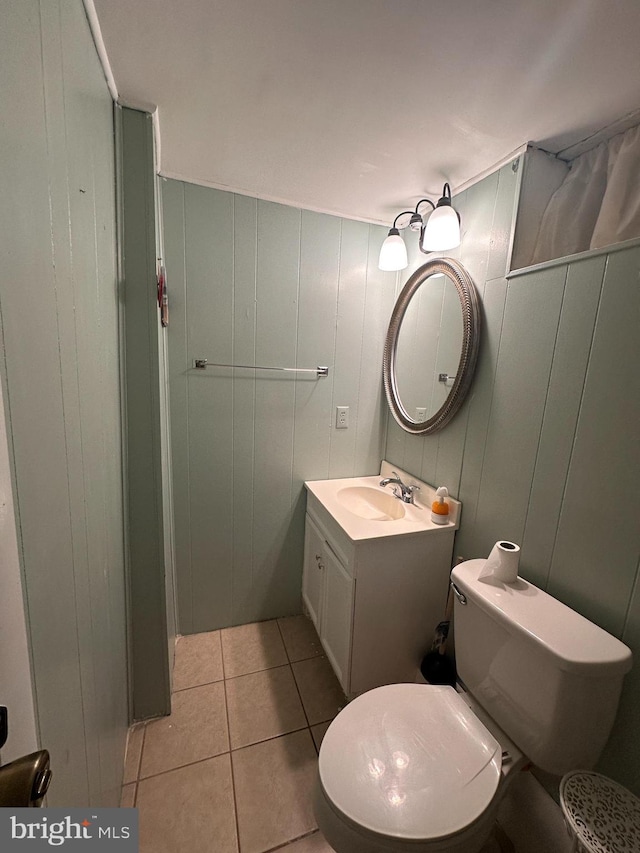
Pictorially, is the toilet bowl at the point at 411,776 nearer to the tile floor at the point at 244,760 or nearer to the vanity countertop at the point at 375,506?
the tile floor at the point at 244,760

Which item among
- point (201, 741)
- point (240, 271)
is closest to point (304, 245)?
point (240, 271)

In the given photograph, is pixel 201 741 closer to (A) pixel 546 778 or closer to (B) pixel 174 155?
(A) pixel 546 778

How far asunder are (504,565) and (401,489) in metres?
0.64

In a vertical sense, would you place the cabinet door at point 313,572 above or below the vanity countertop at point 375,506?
below

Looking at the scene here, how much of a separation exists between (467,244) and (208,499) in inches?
63.7

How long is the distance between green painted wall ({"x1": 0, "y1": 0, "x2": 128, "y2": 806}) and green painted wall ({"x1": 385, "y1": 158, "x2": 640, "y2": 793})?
1.23 meters

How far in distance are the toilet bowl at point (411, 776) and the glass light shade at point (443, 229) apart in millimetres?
1560

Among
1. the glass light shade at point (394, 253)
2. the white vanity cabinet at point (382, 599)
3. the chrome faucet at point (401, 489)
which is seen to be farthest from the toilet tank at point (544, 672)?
the glass light shade at point (394, 253)

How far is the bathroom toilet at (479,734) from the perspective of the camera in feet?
2.43

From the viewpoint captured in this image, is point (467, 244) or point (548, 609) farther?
point (467, 244)

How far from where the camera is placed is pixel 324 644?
61.4 inches

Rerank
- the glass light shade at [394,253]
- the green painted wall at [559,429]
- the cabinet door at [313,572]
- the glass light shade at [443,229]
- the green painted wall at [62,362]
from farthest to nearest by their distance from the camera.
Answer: the cabinet door at [313,572] → the glass light shade at [394,253] → the glass light shade at [443,229] → the green painted wall at [559,429] → the green painted wall at [62,362]

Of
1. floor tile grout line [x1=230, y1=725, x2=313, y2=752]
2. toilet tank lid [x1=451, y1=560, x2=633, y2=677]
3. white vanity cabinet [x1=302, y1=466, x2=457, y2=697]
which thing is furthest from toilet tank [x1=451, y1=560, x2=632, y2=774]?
floor tile grout line [x1=230, y1=725, x2=313, y2=752]

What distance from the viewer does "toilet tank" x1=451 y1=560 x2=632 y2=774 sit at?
30.6 inches
